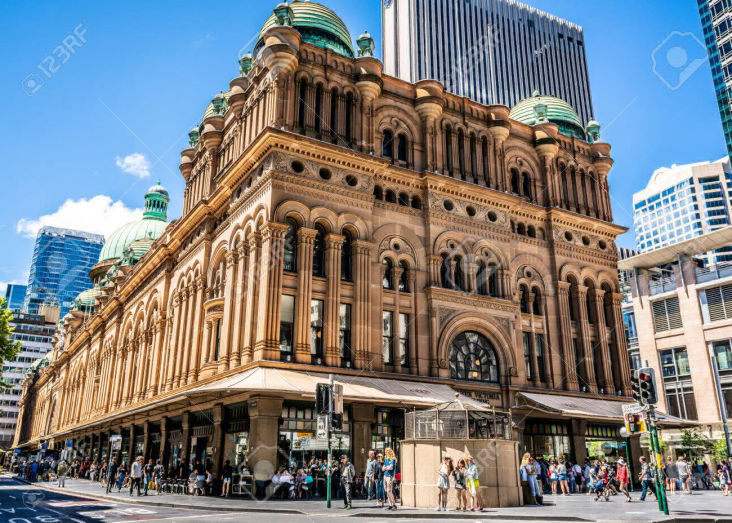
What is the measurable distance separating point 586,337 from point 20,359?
157 metres

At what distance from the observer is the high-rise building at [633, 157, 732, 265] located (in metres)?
166

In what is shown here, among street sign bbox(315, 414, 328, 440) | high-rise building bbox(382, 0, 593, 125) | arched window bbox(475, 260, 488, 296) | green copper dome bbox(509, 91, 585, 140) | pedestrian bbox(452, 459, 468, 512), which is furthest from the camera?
high-rise building bbox(382, 0, 593, 125)

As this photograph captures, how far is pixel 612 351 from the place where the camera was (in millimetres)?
42688

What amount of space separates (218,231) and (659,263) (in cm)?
4472

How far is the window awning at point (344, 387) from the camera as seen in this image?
25.8m

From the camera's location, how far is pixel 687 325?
181 feet

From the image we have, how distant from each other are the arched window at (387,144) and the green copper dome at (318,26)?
5732mm

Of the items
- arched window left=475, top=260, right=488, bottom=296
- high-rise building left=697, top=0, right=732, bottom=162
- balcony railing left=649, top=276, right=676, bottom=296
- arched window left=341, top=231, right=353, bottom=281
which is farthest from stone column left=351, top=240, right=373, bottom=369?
high-rise building left=697, top=0, right=732, bottom=162

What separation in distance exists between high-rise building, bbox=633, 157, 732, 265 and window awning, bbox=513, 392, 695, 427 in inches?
5002

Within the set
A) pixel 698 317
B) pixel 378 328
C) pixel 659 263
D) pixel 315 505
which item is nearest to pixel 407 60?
pixel 659 263

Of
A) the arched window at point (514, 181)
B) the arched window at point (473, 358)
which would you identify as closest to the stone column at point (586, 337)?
the arched window at point (473, 358)

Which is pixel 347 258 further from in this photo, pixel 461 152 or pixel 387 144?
pixel 461 152

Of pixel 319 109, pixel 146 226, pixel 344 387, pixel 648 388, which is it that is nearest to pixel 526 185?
pixel 319 109

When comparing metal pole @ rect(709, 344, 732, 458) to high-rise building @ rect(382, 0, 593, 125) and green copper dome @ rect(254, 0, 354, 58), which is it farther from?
high-rise building @ rect(382, 0, 593, 125)
